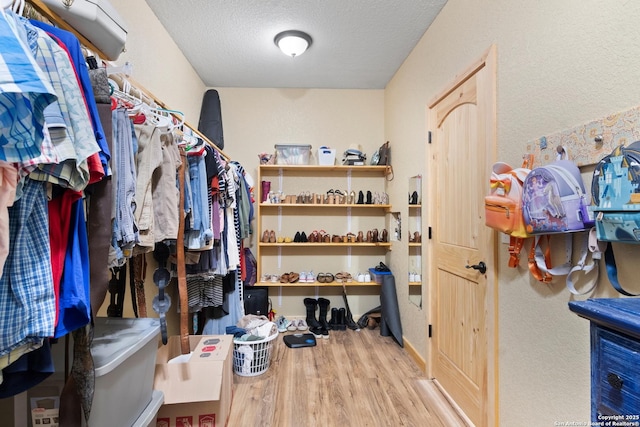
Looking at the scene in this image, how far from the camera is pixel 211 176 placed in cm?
167

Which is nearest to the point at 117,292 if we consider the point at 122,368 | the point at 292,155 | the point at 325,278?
the point at 122,368

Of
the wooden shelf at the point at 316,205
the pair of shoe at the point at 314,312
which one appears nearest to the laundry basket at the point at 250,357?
the pair of shoe at the point at 314,312

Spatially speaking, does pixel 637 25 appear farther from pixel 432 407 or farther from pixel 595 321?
pixel 432 407

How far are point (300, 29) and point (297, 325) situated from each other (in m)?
2.93

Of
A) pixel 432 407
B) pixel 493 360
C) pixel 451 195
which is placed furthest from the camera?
pixel 451 195

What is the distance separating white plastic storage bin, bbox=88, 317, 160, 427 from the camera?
87 centimetres

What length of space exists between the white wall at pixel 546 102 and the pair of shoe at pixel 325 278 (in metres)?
1.91

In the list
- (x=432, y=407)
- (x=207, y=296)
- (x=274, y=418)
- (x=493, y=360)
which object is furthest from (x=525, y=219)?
(x=207, y=296)

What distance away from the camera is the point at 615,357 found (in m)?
0.60

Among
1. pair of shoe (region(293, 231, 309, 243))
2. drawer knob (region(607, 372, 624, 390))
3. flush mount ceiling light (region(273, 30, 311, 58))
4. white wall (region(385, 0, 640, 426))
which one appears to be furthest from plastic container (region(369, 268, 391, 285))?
drawer knob (region(607, 372, 624, 390))

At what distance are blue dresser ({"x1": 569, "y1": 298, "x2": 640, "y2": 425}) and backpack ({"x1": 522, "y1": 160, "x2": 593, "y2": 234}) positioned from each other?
385 mm

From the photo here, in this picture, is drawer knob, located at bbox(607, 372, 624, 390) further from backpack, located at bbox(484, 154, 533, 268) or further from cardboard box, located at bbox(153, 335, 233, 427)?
cardboard box, located at bbox(153, 335, 233, 427)

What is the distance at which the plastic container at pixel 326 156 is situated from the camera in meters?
3.20

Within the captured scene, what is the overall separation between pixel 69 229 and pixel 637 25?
1743mm
